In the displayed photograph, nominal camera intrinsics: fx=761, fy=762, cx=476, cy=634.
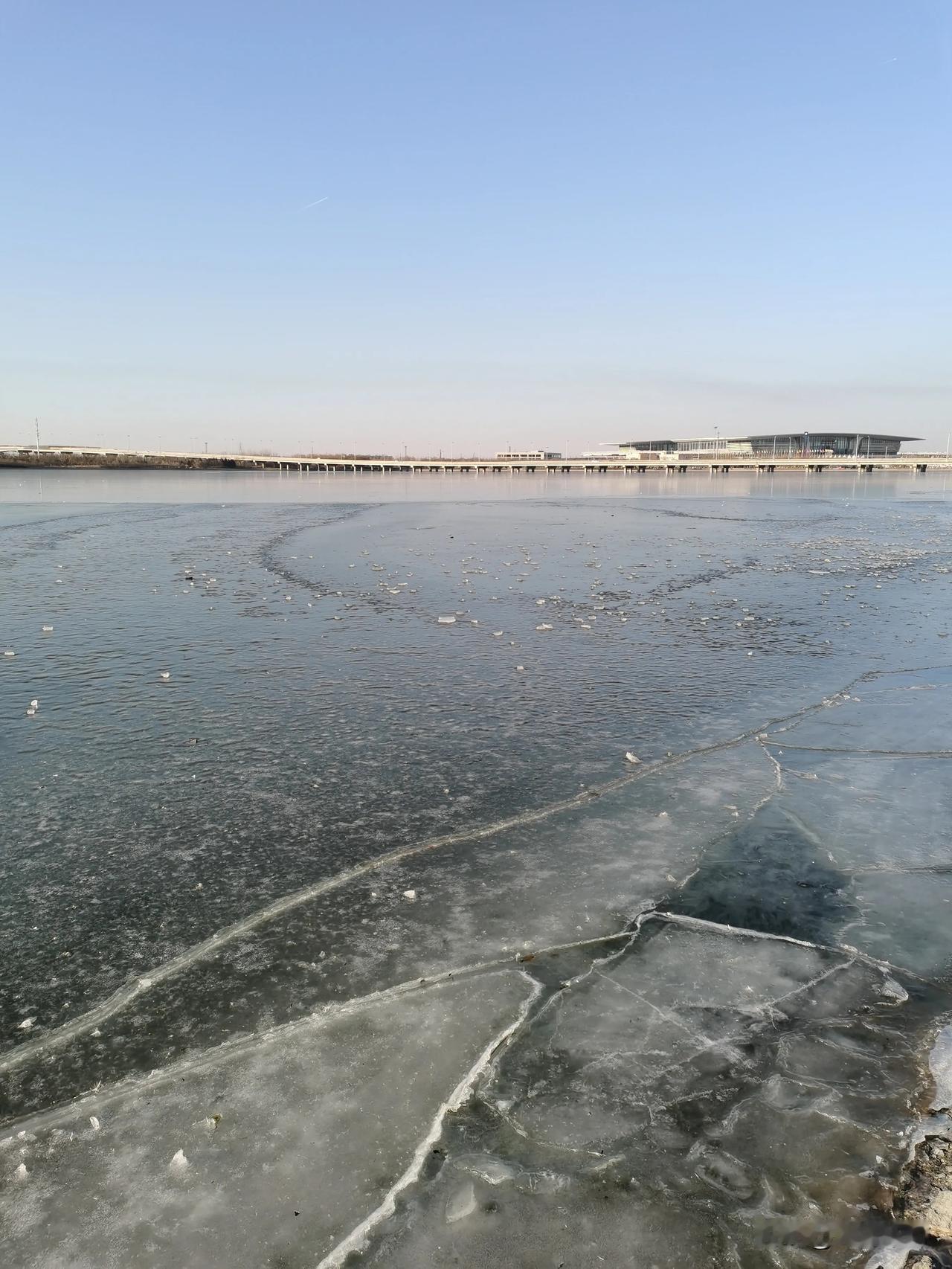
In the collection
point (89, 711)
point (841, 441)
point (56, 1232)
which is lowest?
point (56, 1232)

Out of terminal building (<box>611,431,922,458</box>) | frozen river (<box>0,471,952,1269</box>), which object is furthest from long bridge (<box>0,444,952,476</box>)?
frozen river (<box>0,471,952,1269</box>)

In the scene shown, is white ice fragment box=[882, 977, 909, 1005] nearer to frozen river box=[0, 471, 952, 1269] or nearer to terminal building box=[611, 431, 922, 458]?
frozen river box=[0, 471, 952, 1269]

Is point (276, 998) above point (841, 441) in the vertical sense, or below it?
below

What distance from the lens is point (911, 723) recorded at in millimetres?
8070

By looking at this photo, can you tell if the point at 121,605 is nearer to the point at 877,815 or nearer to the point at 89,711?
the point at 89,711

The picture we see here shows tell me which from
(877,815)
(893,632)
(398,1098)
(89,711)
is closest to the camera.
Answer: (398,1098)

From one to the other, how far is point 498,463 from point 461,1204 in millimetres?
148984

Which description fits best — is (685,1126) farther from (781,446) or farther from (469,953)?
(781,446)

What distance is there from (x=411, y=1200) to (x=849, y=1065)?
6.83ft

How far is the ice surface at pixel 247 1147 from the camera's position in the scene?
106 inches

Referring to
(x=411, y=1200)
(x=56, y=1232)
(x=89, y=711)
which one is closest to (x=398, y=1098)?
(x=411, y=1200)

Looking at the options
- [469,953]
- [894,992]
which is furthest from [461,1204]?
[894,992]

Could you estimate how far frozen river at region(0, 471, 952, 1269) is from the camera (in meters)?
2.83

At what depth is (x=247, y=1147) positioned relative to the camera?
3074mm
